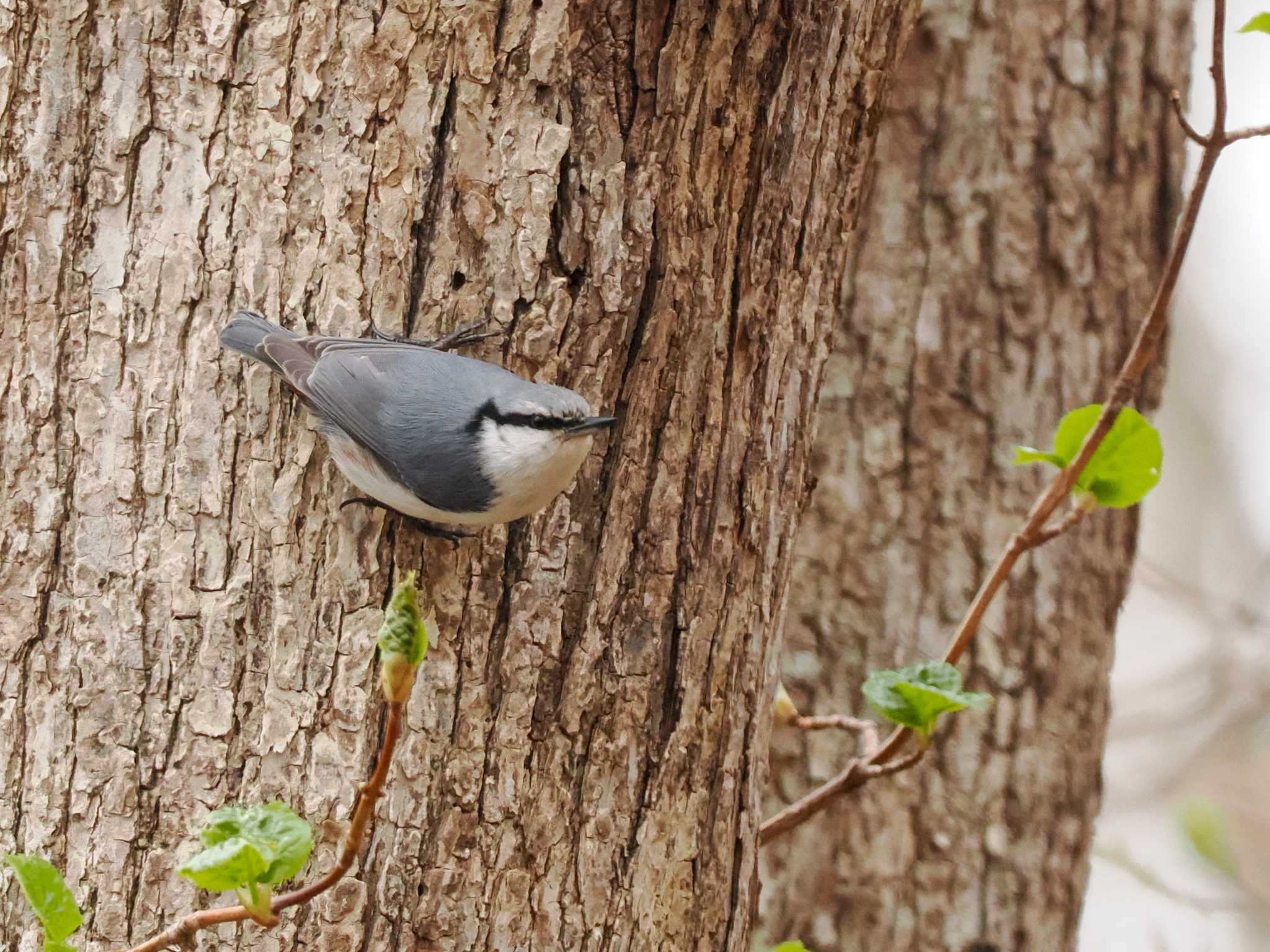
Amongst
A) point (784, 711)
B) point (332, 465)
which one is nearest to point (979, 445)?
point (784, 711)

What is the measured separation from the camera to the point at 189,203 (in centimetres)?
167

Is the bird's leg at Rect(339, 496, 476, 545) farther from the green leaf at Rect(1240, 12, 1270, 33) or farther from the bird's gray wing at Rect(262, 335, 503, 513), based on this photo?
the green leaf at Rect(1240, 12, 1270, 33)

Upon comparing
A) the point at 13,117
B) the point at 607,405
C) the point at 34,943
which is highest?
the point at 13,117

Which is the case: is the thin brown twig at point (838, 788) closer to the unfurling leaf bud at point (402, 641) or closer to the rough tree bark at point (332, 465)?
the rough tree bark at point (332, 465)

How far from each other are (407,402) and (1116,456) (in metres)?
1.02

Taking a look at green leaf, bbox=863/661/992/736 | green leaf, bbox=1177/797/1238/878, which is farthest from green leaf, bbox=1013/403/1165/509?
green leaf, bbox=1177/797/1238/878

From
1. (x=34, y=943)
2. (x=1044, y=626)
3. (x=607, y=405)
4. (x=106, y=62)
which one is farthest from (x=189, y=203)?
(x=1044, y=626)

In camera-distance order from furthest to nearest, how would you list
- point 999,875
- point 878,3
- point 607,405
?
point 999,875 < point 878,3 < point 607,405

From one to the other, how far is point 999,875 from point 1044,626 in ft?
1.98

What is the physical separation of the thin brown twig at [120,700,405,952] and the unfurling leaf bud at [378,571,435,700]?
1.3 inches

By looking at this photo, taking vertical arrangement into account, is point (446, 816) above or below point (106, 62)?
below

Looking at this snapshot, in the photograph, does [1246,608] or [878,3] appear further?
[1246,608]

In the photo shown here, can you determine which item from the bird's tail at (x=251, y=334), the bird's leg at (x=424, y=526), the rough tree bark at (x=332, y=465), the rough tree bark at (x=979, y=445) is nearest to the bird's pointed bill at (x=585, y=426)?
the rough tree bark at (x=332, y=465)

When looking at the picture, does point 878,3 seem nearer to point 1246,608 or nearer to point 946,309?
point 946,309
